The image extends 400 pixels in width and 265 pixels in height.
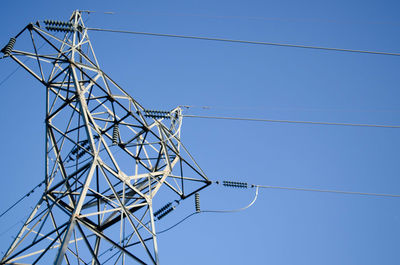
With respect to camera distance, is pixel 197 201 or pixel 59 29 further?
pixel 197 201

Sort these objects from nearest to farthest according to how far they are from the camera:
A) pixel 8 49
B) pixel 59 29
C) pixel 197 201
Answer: pixel 8 49, pixel 59 29, pixel 197 201

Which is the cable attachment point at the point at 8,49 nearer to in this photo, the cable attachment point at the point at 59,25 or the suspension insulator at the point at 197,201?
the cable attachment point at the point at 59,25

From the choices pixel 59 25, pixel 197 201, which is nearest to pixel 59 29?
pixel 59 25

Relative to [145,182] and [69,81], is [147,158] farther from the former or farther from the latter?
[69,81]

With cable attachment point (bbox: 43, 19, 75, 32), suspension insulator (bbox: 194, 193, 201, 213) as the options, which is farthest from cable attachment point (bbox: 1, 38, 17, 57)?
suspension insulator (bbox: 194, 193, 201, 213)

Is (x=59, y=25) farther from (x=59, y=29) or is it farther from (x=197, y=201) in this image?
(x=197, y=201)

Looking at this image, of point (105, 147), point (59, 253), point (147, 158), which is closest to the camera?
point (59, 253)

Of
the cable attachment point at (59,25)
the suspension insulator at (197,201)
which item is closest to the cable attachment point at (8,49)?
the cable attachment point at (59,25)

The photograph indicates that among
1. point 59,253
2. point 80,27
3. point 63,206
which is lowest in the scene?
point 59,253

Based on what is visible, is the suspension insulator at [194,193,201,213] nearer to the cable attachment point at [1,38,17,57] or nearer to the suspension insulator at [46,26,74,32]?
the suspension insulator at [46,26,74,32]

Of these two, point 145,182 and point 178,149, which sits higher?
point 178,149

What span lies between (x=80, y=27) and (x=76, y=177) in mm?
4734

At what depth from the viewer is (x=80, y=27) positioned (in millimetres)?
15438

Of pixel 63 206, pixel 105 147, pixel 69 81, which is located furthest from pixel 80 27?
pixel 63 206
